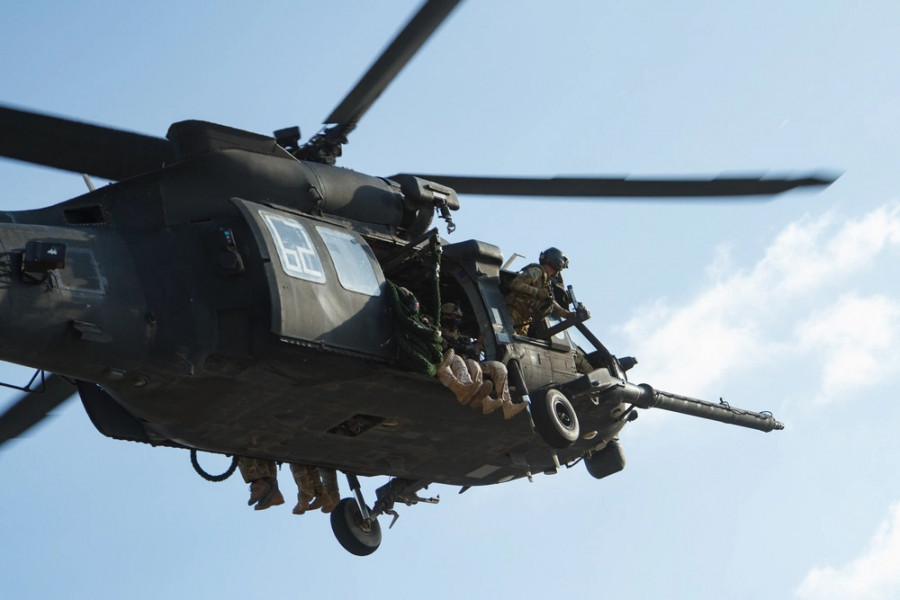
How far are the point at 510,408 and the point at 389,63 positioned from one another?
3996 mm

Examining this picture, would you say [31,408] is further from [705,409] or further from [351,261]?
[705,409]

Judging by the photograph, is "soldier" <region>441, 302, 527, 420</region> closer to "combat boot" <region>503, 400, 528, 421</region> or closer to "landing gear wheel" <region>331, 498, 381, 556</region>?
"combat boot" <region>503, 400, 528, 421</region>

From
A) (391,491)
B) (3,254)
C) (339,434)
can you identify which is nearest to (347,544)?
(391,491)

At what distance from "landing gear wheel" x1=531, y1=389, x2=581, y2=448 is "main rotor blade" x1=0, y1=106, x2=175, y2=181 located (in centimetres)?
484

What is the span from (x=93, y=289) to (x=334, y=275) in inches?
95.7

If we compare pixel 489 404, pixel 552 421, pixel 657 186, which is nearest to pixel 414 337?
pixel 489 404

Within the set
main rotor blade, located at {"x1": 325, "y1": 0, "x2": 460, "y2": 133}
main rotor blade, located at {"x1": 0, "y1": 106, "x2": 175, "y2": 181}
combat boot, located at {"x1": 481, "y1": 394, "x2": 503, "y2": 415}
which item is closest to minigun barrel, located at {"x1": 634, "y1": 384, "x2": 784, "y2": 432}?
combat boot, located at {"x1": 481, "y1": 394, "x2": 503, "y2": 415}

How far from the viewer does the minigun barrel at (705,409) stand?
53.6ft

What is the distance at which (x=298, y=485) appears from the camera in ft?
50.1

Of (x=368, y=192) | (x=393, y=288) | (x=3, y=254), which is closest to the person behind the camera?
(x=3, y=254)

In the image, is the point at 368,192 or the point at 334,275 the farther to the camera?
the point at 368,192

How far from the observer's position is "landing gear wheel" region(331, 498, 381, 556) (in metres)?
16.2

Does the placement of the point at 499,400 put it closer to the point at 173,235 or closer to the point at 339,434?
the point at 339,434

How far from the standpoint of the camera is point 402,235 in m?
15.1
